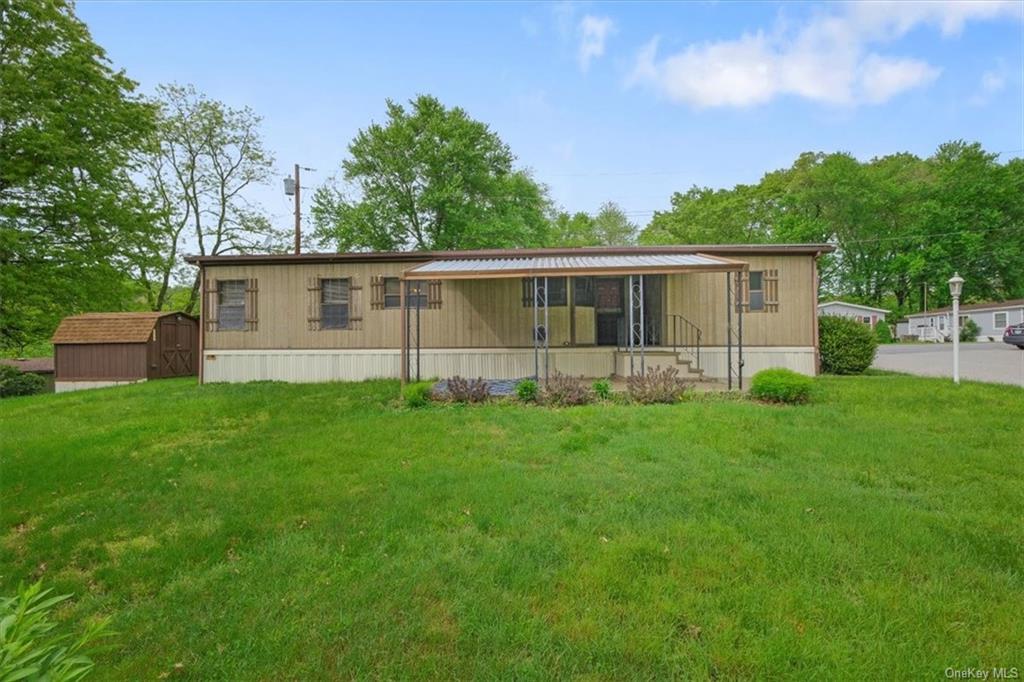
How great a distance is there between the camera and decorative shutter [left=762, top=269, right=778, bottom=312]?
10539 mm

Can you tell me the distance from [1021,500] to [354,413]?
745 centimetres

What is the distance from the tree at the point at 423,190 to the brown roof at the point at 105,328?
31.2ft

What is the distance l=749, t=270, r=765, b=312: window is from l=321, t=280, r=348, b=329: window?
30.5 ft

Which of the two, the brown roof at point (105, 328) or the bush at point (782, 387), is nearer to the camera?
the bush at point (782, 387)

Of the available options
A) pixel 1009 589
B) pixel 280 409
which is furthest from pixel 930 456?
pixel 280 409

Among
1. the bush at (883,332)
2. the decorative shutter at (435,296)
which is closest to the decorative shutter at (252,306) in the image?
the decorative shutter at (435,296)

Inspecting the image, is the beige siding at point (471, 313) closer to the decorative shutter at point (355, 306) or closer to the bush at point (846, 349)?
the decorative shutter at point (355, 306)

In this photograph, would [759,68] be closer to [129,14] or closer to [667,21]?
[667,21]

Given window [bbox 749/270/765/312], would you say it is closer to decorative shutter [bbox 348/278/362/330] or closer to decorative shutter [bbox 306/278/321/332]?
decorative shutter [bbox 348/278/362/330]

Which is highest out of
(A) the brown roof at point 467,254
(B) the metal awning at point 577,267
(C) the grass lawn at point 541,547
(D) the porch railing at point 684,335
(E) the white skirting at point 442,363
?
(A) the brown roof at point 467,254

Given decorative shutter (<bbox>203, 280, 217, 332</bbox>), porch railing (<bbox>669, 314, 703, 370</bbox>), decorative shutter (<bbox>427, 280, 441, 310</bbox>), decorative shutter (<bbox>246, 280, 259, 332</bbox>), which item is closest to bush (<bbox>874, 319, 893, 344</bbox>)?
porch railing (<bbox>669, 314, 703, 370</bbox>)

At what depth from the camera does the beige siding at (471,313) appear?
34.6 ft

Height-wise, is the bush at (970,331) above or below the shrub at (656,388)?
above

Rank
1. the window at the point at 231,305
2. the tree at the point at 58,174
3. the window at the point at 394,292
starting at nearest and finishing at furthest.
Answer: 1. the window at the point at 394,292
2. the window at the point at 231,305
3. the tree at the point at 58,174
